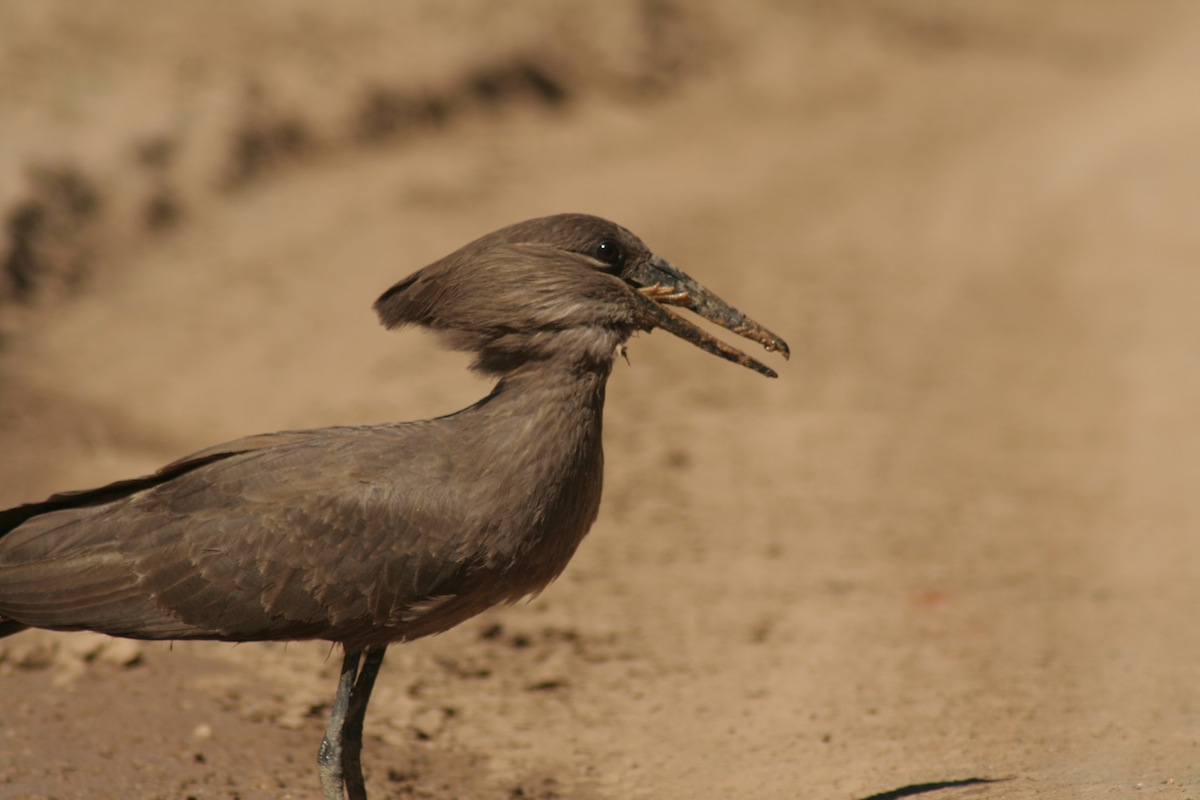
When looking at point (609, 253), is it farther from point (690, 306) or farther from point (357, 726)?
point (357, 726)

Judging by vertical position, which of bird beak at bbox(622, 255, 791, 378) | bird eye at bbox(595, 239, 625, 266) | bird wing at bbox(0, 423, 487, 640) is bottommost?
bird wing at bbox(0, 423, 487, 640)

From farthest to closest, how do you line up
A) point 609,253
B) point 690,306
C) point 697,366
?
1. point 697,366
2. point 690,306
3. point 609,253

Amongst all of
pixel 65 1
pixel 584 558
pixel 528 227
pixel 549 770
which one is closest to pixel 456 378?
pixel 584 558

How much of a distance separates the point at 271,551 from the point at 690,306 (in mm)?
1742

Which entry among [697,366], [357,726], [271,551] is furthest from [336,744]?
[697,366]

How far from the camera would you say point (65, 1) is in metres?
13.4

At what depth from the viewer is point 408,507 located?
4613 mm

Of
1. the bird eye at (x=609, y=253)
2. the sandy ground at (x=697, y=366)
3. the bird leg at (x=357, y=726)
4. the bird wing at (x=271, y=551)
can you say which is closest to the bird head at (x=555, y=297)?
the bird eye at (x=609, y=253)

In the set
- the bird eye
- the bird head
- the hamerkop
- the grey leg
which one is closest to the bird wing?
the hamerkop

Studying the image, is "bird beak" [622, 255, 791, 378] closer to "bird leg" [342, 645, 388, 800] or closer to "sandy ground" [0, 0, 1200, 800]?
"bird leg" [342, 645, 388, 800]

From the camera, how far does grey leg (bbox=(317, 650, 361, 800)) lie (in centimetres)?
477

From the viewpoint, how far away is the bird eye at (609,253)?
4.88m

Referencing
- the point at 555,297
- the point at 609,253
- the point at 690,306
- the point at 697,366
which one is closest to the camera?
the point at 555,297

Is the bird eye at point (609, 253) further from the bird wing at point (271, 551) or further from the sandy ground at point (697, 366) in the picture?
the sandy ground at point (697, 366)
